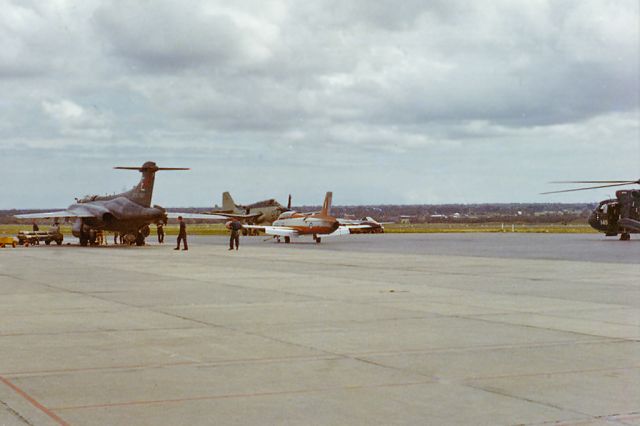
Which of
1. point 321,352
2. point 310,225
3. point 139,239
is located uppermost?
point 310,225

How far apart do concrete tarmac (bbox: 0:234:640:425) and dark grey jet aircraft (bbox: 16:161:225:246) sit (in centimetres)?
2855

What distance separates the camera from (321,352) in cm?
1137

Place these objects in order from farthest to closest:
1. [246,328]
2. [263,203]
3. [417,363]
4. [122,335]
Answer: [263,203], [246,328], [122,335], [417,363]

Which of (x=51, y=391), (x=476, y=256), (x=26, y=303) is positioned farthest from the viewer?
(x=476, y=256)

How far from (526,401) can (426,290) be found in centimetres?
1265

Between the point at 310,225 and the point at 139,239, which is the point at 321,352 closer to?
the point at 139,239

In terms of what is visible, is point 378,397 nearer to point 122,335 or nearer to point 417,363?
point 417,363

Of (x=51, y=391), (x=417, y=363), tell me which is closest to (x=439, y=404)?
(x=417, y=363)

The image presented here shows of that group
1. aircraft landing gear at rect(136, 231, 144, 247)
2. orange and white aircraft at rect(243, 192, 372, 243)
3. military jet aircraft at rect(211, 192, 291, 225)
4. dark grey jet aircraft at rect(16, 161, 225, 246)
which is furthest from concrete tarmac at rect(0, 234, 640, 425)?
military jet aircraft at rect(211, 192, 291, 225)

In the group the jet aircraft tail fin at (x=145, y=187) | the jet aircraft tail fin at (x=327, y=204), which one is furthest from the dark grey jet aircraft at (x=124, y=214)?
the jet aircraft tail fin at (x=327, y=204)

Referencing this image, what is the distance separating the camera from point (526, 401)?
8336 mm

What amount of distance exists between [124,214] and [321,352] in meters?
42.0

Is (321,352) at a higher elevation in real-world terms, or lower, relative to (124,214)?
lower

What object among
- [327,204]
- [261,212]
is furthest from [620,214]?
[261,212]
